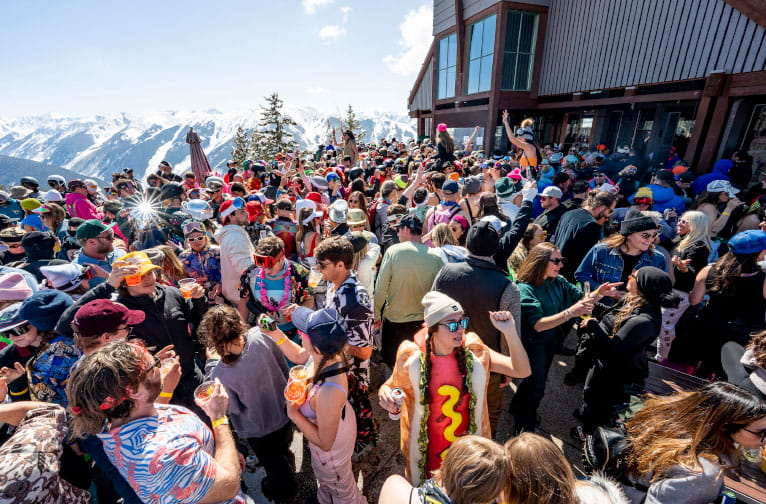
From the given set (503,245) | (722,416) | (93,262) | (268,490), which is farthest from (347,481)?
(93,262)

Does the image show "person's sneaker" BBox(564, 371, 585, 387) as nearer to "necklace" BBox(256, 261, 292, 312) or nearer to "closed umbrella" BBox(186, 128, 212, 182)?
"necklace" BBox(256, 261, 292, 312)

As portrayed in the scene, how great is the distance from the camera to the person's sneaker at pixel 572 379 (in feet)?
12.9

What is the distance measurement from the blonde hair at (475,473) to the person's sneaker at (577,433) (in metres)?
2.44

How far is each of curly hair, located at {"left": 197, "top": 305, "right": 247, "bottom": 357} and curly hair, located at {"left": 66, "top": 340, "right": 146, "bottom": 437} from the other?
0.69m

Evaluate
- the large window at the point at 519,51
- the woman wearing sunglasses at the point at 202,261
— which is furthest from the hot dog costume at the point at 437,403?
the large window at the point at 519,51

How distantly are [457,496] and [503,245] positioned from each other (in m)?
3.33

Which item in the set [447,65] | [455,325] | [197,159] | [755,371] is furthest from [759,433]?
[447,65]

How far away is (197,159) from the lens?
1252 cm

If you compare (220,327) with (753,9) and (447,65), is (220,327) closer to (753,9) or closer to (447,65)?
(753,9)

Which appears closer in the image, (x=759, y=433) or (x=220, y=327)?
(x=759, y=433)

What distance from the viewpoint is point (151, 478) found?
136 cm

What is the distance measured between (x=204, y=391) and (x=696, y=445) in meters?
2.65

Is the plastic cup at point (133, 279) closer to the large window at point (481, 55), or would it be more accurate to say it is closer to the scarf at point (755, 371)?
the scarf at point (755, 371)

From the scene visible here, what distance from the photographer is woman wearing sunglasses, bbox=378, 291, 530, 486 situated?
203 cm
